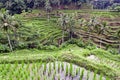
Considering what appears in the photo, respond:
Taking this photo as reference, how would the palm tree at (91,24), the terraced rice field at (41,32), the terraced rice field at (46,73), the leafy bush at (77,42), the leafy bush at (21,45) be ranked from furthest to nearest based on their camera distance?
the palm tree at (91,24) < the terraced rice field at (41,32) < the leafy bush at (77,42) < the leafy bush at (21,45) < the terraced rice field at (46,73)

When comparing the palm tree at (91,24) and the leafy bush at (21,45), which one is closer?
the leafy bush at (21,45)

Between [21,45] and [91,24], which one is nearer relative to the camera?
[21,45]

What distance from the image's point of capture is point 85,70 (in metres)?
12.8

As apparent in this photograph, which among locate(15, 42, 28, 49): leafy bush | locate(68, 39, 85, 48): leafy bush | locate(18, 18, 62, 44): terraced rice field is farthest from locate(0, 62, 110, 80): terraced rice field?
locate(68, 39, 85, 48): leafy bush

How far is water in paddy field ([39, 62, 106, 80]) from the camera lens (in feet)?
37.4

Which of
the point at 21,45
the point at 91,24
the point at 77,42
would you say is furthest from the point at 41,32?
the point at 91,24

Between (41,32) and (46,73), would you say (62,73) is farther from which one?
(41,32)

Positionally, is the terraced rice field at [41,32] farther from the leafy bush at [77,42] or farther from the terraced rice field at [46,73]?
the terraced rice field at [46,73]

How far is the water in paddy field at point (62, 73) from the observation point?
1140 centimetres

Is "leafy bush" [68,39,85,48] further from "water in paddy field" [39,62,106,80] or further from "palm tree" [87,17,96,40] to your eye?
"water in paddy field" [39,62,106,80]

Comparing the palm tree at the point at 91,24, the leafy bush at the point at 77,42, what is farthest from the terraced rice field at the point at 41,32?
the palm tree at the point at 91,24

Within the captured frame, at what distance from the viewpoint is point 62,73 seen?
11906 millimetres

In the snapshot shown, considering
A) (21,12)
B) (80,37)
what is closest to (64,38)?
(80,37)

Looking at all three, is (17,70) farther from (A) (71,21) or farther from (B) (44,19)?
(B) (44,19)
